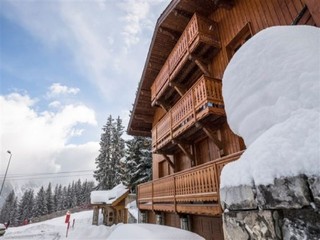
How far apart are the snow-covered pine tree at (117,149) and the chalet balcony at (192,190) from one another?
19.3 metres

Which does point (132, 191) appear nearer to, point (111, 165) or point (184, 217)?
point (111, 165)

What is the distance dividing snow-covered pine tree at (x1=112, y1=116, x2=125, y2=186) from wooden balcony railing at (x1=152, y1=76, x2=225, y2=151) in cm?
2124

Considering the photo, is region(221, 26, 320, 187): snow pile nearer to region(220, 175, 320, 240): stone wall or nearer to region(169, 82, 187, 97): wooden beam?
region(220, 175, 320, 240): stone wall

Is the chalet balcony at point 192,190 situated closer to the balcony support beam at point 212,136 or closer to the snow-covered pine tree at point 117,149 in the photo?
the balcony support beam at point 212,136

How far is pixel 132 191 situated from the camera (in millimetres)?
22188

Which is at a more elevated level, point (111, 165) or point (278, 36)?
point (111, 165)

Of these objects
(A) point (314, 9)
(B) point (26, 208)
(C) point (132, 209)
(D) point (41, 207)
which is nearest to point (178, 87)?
(A) point (314, 9)

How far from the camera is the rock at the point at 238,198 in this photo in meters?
1.85

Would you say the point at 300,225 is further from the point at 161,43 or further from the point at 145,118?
the point at 145,118

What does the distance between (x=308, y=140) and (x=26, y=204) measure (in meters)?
61.2

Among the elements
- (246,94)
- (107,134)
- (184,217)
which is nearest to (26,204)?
(107,134)

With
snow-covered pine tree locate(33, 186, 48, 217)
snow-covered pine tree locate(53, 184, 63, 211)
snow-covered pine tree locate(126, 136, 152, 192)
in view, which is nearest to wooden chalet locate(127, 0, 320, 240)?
snow-covered pine tree locate(126, 136, 152, 192)

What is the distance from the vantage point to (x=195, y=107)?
765 centimetres

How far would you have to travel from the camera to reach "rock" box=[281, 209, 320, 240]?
4.63 ft
